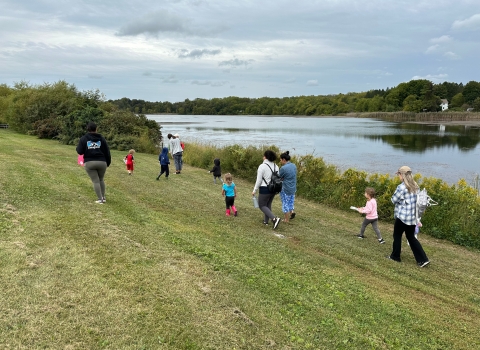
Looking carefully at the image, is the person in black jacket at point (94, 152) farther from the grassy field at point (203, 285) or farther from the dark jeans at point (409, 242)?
the dark jeans at point (409, 242)

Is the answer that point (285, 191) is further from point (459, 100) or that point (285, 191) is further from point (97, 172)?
point (459, 100)

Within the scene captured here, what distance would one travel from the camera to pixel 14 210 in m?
6.27

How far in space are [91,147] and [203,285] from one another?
4.52 m

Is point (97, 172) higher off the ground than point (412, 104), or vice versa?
point (412, 104)

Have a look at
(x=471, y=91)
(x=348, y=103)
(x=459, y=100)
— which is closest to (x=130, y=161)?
(x=459, y=100)

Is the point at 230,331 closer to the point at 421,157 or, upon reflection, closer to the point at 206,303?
the point at 206,303

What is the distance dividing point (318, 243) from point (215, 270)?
3.13m

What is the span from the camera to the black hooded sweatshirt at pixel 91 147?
7.39 meters

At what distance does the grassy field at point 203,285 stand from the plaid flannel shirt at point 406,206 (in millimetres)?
880

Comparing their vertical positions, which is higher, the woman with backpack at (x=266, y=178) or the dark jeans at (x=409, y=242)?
the woman with backpack at (x=266, y=178)

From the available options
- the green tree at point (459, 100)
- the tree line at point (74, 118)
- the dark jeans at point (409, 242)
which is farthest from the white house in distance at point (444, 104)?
the dark jeans at point (409, 242)

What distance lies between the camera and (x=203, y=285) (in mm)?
4320

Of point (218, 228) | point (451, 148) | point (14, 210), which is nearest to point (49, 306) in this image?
point (14, 210)

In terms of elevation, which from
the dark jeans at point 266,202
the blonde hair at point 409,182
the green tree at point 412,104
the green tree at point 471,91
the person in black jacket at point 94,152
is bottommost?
the dark jeans at point 266,202
